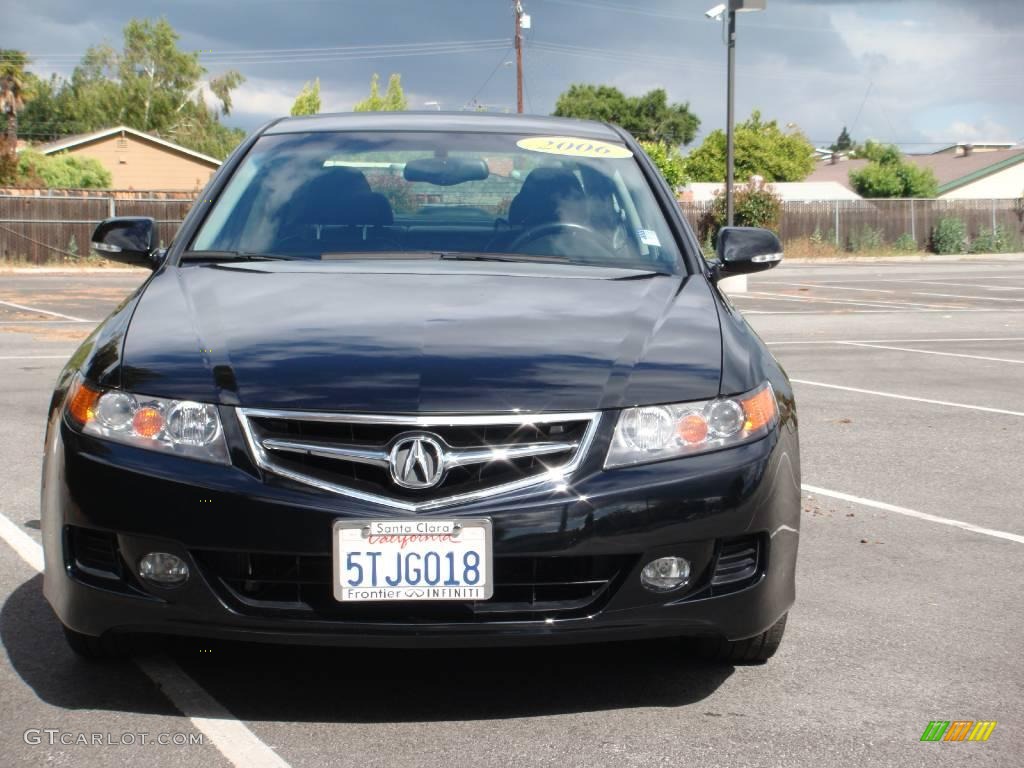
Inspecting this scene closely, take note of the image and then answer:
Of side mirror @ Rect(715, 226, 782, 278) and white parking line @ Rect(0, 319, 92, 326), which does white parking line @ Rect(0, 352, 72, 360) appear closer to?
white parking line @ Rect(0, 319, 92, 326)

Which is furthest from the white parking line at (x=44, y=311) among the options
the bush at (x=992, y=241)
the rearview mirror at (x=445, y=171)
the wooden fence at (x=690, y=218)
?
the bush at (x=992, y=241)

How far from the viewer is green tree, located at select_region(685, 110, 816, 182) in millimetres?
77375

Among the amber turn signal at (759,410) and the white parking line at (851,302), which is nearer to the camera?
the amber turn signal at (759,410)

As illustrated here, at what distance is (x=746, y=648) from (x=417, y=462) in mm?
1181

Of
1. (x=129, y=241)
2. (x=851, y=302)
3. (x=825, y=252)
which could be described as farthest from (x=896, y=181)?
(x=129, y=241)

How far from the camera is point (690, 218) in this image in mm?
45219

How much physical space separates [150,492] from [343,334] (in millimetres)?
639

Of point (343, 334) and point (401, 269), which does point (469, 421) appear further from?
point (401, 269)

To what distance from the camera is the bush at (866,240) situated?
163 feet

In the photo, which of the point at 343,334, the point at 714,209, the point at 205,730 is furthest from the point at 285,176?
the point at 714,209

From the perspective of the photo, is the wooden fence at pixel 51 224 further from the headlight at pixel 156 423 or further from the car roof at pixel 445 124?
the headlight at pixel 156 423

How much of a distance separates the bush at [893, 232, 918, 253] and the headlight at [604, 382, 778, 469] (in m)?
48.7

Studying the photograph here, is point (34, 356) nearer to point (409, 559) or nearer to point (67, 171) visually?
point (409, 559)

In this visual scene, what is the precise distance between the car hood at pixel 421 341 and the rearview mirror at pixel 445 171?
0.83 m
